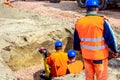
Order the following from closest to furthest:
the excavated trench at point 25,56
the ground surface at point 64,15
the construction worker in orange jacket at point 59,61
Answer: the construction worker in orange jacket at point 59,61 → the ground surface at point 64,15 → the excavated trench at point 25,56

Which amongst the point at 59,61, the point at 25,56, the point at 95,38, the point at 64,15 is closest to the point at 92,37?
the point at 95,38

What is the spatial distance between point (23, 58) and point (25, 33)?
92 centimetres

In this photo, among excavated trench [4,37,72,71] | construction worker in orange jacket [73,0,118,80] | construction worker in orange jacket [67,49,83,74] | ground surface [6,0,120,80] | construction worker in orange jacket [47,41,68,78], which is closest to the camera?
construction worker in orange jacket [73,0,118,80]

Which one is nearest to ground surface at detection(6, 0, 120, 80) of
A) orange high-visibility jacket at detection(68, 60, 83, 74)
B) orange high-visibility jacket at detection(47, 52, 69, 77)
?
orange high-visibility jacket at detection(47, 52, 69, 77)

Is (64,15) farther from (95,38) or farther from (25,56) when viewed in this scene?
A: (95,38)

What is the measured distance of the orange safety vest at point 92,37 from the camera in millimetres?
4949

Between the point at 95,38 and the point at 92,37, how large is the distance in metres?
0.05

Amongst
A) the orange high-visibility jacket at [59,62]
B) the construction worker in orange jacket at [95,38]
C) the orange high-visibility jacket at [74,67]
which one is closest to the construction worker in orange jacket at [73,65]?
the orange high-visibility jacket at [74,67]

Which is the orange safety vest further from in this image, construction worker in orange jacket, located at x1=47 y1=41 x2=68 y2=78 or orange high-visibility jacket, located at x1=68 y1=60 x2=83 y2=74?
orange high-visibility jacket, located at x1=68 y1=60 x2=83 y2=74

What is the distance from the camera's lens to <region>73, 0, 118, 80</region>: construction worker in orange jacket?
4934 mm

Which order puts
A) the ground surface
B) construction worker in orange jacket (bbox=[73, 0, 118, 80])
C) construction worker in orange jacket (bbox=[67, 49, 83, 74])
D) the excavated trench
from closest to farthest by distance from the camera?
construction worker in orange jacket (bbox=[73, 0, 118, 80]) → construction worker in orange jacket (bbox=[67, 49, 83, 74]) → the ground surface → the excavated trench

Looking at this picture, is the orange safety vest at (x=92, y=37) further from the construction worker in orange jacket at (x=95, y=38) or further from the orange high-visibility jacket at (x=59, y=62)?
the orange high-visibility jacket at (x=59, y=62)

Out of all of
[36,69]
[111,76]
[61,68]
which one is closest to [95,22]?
[111,76]

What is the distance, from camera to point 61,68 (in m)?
7.43
